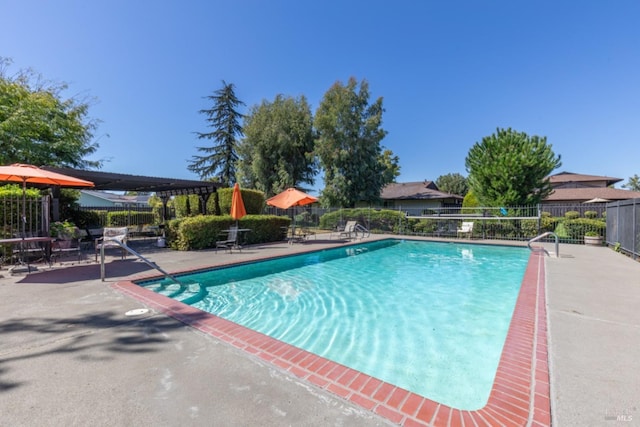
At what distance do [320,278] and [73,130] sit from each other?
1669cm

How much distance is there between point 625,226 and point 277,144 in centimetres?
2324

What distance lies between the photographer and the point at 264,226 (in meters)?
13.6

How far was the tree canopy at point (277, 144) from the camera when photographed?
86.9 feet

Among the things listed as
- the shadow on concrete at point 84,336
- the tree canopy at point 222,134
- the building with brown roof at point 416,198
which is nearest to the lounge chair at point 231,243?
the shadow on concrete at point 84,336

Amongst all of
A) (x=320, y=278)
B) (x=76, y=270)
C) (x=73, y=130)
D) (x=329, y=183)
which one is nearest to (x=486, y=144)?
(x=329, y=183)

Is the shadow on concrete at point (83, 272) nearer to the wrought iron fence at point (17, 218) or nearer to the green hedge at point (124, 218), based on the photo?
the wrought iron fence at point (17, 218)

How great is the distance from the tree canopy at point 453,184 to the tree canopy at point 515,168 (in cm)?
3510

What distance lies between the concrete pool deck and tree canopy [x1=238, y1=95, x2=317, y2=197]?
2283 cm

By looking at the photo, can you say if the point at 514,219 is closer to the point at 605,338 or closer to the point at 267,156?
the point at 605,338

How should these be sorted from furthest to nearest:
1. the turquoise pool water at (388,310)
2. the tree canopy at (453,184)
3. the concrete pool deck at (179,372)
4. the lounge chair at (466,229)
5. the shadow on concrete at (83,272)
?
1. the tree canopy at (453,184)
2. the lounge chair at (466,229)
3. the shadow on concrete at (83,272)
4. the turquoise pool water at (388,310)
5. the concrete pool deck at (179,372)

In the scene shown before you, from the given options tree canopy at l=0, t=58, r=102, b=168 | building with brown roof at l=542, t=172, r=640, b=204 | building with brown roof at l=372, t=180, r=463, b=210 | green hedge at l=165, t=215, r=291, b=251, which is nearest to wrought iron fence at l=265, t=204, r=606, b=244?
green hedge at l=165, t=215, r=291, b=251

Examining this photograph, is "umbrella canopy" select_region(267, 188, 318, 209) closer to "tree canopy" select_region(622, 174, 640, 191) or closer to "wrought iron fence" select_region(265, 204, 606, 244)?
"wrought iron fence" select_region(265, 204, 606, 244)

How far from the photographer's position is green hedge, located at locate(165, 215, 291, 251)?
10.7m

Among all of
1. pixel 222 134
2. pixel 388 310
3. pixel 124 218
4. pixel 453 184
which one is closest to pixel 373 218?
pixel 388 310
